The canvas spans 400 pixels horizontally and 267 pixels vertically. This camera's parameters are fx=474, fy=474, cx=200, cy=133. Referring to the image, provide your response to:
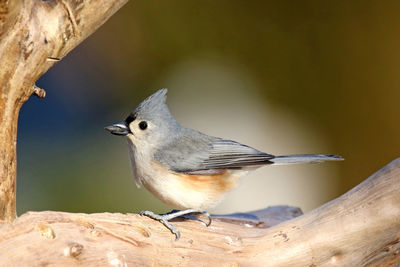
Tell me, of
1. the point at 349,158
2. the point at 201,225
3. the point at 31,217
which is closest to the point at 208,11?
the point at 349,158

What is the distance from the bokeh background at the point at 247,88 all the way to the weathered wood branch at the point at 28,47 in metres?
2.02

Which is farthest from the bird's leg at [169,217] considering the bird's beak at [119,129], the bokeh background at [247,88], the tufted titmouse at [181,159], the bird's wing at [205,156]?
the bokeh background at [247,88]

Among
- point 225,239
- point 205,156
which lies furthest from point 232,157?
point 225,239

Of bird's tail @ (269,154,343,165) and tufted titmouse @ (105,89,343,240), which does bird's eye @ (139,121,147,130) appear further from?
bird's tail @ (269,154,343,165)

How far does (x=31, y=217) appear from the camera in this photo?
1497 mm

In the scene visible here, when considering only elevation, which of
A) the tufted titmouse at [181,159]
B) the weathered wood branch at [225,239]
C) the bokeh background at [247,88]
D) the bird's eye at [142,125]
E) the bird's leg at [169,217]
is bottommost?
the weathered wood branch at [225,239]

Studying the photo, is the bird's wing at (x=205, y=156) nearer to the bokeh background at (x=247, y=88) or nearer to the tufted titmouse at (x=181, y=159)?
the tufted titmouse at (x=181, y=159)

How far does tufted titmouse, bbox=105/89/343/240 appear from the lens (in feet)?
6.47

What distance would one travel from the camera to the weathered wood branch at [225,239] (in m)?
1.48

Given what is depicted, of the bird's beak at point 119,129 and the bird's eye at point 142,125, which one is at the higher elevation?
the bird's eye at point 142,125

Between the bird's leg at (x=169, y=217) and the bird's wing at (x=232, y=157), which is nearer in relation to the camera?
the bird's leg at (x=169, y=217)

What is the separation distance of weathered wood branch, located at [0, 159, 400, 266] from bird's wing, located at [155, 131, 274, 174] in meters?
0.25

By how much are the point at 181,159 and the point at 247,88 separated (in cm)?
213

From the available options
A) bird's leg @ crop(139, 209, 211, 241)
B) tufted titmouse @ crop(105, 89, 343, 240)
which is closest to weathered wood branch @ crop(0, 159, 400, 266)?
bird's leg @ crop(139, 209, 211, 241)
